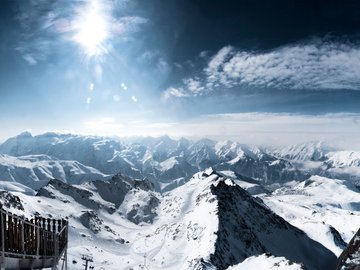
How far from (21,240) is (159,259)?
520 feet

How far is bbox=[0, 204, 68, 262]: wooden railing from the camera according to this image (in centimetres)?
1412

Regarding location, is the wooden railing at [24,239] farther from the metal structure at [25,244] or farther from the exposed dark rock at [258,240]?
the exposed dark rock at [258,240]

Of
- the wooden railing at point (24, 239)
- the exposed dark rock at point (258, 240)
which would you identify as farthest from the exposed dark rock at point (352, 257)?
the exposed dark rock at point (258, 240)

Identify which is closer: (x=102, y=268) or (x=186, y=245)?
(x=102, y=268)

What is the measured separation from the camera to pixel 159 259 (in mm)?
166500

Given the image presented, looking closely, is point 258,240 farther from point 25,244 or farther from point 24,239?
point 24,239

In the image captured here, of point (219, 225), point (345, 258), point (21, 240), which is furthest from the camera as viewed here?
point (219, 225)

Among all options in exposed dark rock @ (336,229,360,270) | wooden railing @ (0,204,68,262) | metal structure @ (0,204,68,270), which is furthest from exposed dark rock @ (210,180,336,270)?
wooden railing @ (0,204,68,262)

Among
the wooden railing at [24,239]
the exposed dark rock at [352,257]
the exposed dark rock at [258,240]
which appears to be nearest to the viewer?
the wooden railing at [24,239]

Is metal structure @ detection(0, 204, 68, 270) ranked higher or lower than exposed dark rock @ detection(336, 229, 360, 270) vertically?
higher

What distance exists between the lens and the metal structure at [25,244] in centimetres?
1424

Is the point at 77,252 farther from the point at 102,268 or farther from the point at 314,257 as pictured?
the point at 314,257

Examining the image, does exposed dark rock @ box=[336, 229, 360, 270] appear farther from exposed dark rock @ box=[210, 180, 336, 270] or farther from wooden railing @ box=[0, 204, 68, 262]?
exposed dark rock @ box=[210, 180, 336, 270]

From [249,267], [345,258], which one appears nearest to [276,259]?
[249,267]
